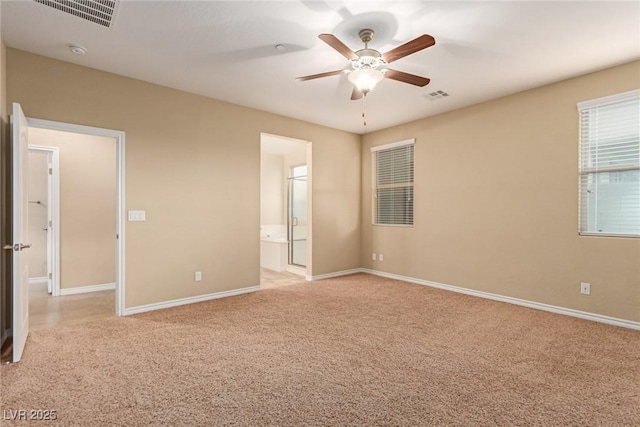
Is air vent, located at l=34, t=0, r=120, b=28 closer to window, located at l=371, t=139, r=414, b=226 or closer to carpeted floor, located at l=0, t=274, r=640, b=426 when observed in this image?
carpeted floor, located at l=0, t=274, r=640, b=426

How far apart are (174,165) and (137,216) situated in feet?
2.50

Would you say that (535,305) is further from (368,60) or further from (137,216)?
(137,216)

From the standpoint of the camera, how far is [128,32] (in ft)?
9.10

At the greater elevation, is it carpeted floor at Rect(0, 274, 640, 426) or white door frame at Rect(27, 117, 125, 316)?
white door frame at Rect(27, 117, 125, 316)

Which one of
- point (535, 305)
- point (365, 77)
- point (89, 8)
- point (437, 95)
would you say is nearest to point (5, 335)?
point (89, 8)

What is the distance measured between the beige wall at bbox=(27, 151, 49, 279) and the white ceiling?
321 centimetres

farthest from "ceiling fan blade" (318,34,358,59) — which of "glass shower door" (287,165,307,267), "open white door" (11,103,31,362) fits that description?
"glass shower door" (287,165,307,267)

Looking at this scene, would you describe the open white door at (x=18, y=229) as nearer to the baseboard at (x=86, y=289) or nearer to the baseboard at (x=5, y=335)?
the baseboard at (x=5, y=335)

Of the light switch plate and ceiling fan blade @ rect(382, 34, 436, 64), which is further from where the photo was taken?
the light switch plate

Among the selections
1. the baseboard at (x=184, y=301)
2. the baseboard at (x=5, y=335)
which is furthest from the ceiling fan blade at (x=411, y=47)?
the baseboard at (x=5, y=335)

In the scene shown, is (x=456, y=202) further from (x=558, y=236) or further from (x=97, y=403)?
(x=97, y=403)

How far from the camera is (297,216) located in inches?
278

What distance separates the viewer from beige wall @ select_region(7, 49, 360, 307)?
10.9ft

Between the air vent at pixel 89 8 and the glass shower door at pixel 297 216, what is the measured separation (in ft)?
15.2
